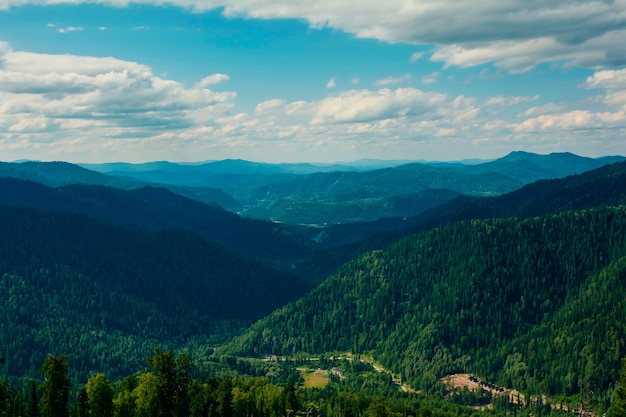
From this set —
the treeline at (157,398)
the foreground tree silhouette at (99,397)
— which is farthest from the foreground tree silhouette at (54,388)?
the foreground tree silhouette at (99,397)

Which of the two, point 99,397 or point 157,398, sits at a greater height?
point 157,398

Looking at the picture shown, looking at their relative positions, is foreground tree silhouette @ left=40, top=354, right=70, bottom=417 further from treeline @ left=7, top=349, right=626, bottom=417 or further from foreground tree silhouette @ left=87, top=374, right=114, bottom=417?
foreground tree silhouette @ left=87, top=374, right=114, bottom=417

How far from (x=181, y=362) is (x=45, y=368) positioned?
89.1 feet

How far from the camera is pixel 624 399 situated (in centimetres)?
11531

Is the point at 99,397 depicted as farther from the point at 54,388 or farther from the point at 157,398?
the point at 54,388

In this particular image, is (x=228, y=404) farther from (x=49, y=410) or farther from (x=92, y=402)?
(x=49, y=410)

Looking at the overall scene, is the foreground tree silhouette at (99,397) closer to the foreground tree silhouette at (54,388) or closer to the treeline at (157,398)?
the treeline at (157,398)

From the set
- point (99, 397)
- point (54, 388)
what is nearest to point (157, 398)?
point (54, 388)

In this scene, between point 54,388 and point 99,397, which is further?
point 99,397

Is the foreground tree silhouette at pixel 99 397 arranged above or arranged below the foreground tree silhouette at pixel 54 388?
below

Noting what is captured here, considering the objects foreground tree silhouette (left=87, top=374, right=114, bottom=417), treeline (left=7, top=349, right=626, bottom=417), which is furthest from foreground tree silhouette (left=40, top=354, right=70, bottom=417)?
foreground tree silhouette (left=87, top=374, right=114, bottom=417)

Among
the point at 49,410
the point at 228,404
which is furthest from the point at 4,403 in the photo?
the point at 228,404

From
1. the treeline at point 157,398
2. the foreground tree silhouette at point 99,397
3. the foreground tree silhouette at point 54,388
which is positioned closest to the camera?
the foreground tree silhouette at point 54,388

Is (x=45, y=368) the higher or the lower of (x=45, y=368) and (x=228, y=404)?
the higher
